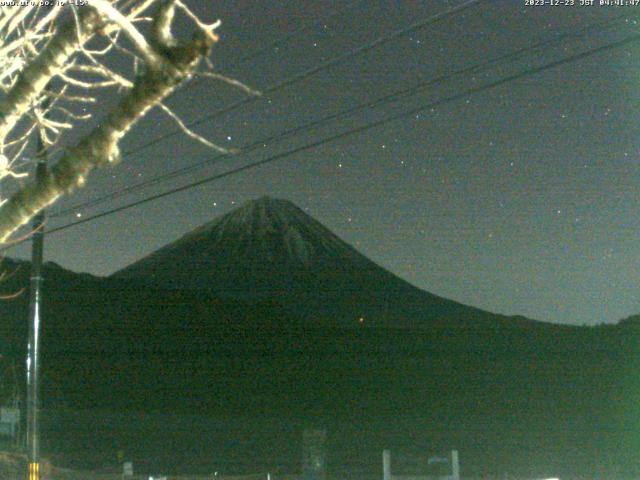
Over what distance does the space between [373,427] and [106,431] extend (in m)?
15.4

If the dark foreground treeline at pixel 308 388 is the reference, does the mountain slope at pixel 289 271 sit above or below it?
above

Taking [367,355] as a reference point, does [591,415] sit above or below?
below

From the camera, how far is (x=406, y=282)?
147875mm

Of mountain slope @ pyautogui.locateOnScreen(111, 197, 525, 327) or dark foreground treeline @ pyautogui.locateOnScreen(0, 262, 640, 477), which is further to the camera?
mountain slope @ pyautogui.locateOnScreen(111, 197, 525, 327)

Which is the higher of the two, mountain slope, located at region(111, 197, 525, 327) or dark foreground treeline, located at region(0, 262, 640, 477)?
mountain slope, located at region(111, 197, 525, 327)

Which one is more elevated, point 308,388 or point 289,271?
point 289,271

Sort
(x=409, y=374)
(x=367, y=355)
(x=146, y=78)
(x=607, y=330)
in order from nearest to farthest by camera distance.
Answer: (x=146, y=78) → (x=607, y=330) → (x=409, y=374) → (x=367, y=355)

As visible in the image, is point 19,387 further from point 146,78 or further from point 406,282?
point 406,282

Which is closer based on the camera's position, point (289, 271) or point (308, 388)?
point (308, 388)

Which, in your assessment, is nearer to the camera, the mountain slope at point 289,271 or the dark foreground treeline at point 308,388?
the dark foreground treeline at point 308,388

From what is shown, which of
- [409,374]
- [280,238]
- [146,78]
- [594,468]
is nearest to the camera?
[146,78]

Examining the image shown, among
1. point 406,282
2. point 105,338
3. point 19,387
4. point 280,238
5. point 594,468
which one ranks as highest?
point 280,238

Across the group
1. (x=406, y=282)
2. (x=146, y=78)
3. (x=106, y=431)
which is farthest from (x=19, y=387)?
(x=406, y=282)

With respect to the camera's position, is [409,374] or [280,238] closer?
[409,374]
